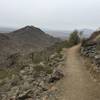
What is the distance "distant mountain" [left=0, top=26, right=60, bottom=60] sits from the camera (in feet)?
251

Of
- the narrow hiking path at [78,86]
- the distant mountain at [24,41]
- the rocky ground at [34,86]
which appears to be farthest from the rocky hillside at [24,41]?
the narrow hiking path at [78,86]

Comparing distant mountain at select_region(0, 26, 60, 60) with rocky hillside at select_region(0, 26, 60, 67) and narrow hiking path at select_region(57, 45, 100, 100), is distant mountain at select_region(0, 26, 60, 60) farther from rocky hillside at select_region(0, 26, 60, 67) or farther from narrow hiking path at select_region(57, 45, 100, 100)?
narrow hiking path at select_region(57, 45, 100, 100)

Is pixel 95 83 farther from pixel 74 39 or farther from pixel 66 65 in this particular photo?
pixel 74 39

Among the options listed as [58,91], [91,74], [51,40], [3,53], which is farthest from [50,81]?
[51,40]

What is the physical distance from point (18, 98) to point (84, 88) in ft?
11.0

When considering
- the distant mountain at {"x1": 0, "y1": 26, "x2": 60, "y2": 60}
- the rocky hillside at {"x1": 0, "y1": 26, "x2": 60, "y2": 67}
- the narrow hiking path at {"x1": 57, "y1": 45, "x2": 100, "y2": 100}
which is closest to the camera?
the narrow hiking path at {"x1": 57, "y1": 45, "x2": 100, "y2": 100}

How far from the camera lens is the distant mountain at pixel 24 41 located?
3010 inches

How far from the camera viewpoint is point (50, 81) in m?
15.2

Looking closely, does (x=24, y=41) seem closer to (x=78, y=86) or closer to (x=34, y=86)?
(x=34, y=86)

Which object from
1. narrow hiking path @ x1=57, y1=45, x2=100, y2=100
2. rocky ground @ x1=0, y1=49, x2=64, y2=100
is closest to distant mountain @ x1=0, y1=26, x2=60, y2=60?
rocky ground @ x1=0, y1=49, x2=64, y2=100

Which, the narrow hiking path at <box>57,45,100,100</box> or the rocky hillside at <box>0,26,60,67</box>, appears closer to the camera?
the narrow hiking path at <box>57,45,100,100</box>

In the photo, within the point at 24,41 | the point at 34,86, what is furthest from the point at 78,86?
the point at 24,41

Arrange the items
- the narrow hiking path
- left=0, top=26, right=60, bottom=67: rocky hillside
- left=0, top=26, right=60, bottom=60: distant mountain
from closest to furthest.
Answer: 1. the narrow hiking path
2. left=0, top=26, right=60, bottom=67: rocky hillside
3. left=0, top=26, right=60, bottom=60: distant mountain

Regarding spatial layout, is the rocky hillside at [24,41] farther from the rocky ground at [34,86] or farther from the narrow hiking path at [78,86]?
the narrow hiking path at [78,86]
